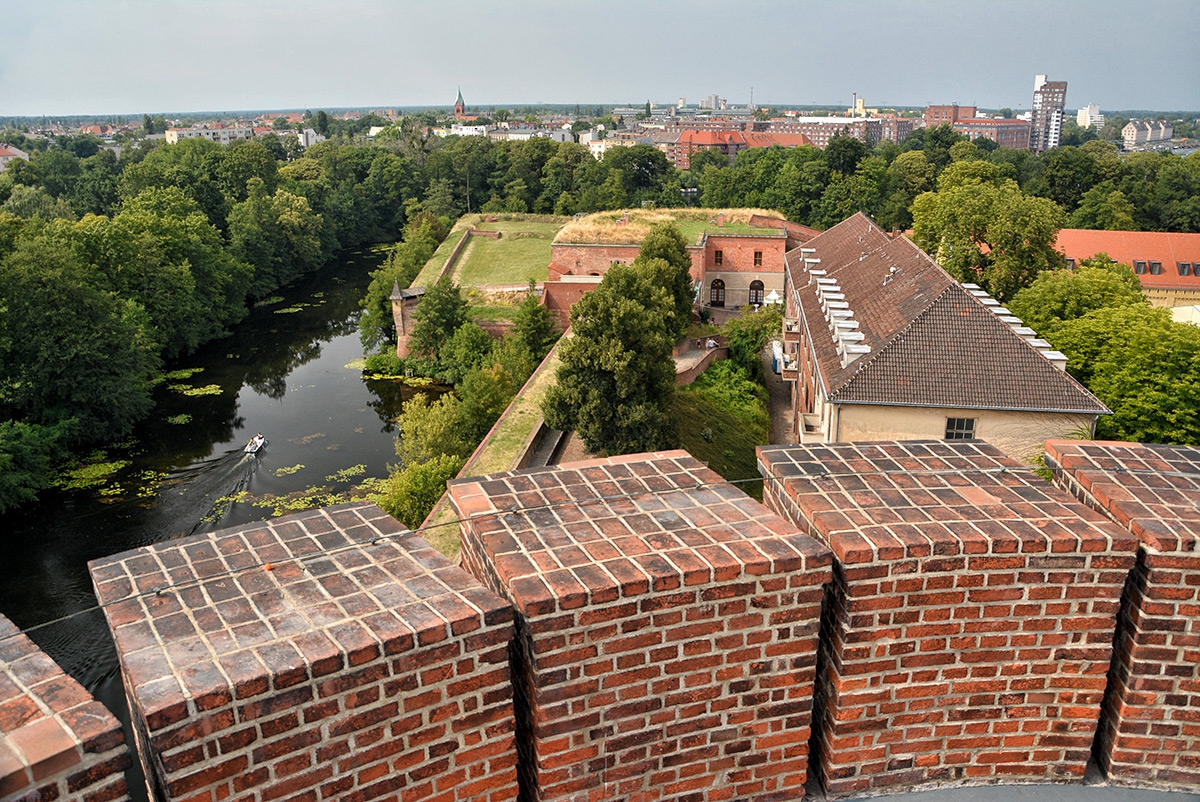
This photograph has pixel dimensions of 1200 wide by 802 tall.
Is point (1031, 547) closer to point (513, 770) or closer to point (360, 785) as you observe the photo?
point (513, 770)

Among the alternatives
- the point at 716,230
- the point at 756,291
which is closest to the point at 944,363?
the point at 756,291

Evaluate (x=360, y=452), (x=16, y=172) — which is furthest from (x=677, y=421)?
(x=16, y=172)

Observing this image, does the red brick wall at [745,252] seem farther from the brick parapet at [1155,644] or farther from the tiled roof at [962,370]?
the brick parapet at [1155,644]

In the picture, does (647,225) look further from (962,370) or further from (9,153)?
(9,153)

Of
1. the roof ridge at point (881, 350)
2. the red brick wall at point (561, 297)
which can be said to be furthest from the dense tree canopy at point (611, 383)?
the red brick wall at point (561, 297)

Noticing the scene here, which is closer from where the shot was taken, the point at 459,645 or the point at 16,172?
the point at 459,645
